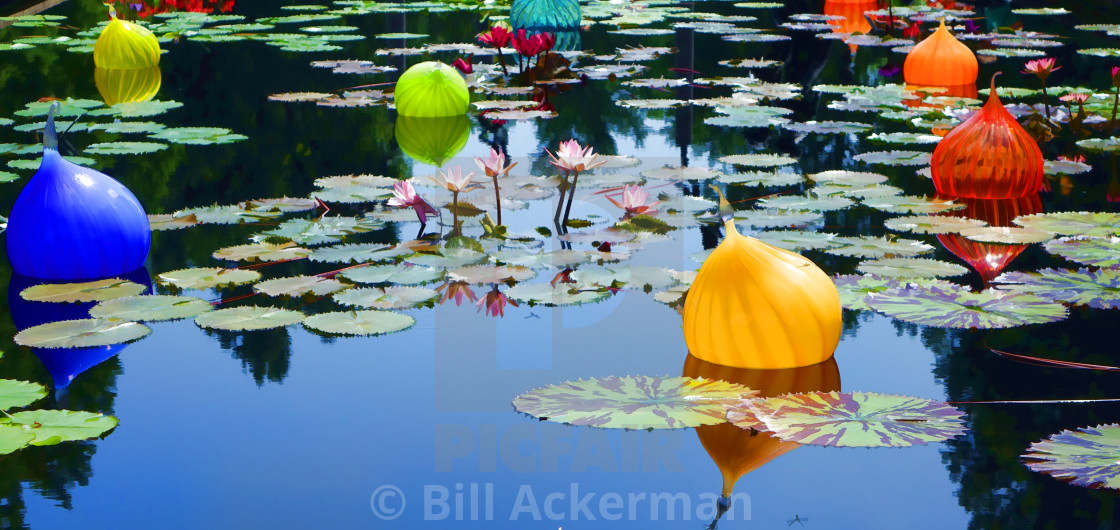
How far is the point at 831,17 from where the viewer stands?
11945 mm

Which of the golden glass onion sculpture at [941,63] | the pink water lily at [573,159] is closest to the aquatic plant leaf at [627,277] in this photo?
the pink water lily at [573,159]

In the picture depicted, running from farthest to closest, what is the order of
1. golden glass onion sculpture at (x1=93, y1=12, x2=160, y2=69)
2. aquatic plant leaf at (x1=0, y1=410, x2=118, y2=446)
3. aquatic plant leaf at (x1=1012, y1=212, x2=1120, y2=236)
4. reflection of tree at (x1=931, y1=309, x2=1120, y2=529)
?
golden glass onion sculpture at (x1=93, y1=12, x2=160, y2=69) < aquatic plant leaf at (x1=1012, y1=212, x2=1120, y2=236) < aquatic plant leaf at (x1=0, y1=410, x2=118, y2=446) < reflection of tree at (x1=931, y1=309, x2=1120, y2=529)

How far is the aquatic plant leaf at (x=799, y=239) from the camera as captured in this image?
13.6 feet

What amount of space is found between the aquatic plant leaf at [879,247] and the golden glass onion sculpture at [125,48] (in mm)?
6341

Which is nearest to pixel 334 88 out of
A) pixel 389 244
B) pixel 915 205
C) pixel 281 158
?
pixel 281 158

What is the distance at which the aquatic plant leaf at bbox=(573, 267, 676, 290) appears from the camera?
380 cm

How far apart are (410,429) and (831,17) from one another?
998 centimetres

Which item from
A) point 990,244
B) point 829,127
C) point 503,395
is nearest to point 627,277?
point 503,395

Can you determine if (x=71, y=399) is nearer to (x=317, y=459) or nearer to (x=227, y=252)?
(x=317, y=459)

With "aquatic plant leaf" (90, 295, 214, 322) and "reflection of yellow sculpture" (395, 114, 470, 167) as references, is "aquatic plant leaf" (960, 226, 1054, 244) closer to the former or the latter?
"reflection of yellow sculpture" (395, 114, 470, 167)

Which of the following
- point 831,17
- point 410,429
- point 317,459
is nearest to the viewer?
point 317,459

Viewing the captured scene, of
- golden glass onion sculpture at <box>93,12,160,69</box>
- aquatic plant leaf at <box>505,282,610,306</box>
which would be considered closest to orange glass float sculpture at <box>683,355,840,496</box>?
aquatic plant leaf at <box>505,282,610,306</box>

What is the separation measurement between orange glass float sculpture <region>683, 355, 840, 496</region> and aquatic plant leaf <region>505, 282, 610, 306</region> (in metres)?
0.51

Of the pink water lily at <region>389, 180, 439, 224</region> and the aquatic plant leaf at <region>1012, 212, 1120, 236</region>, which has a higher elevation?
the pink water lily at <region>389, 180, 439, 224</region>
